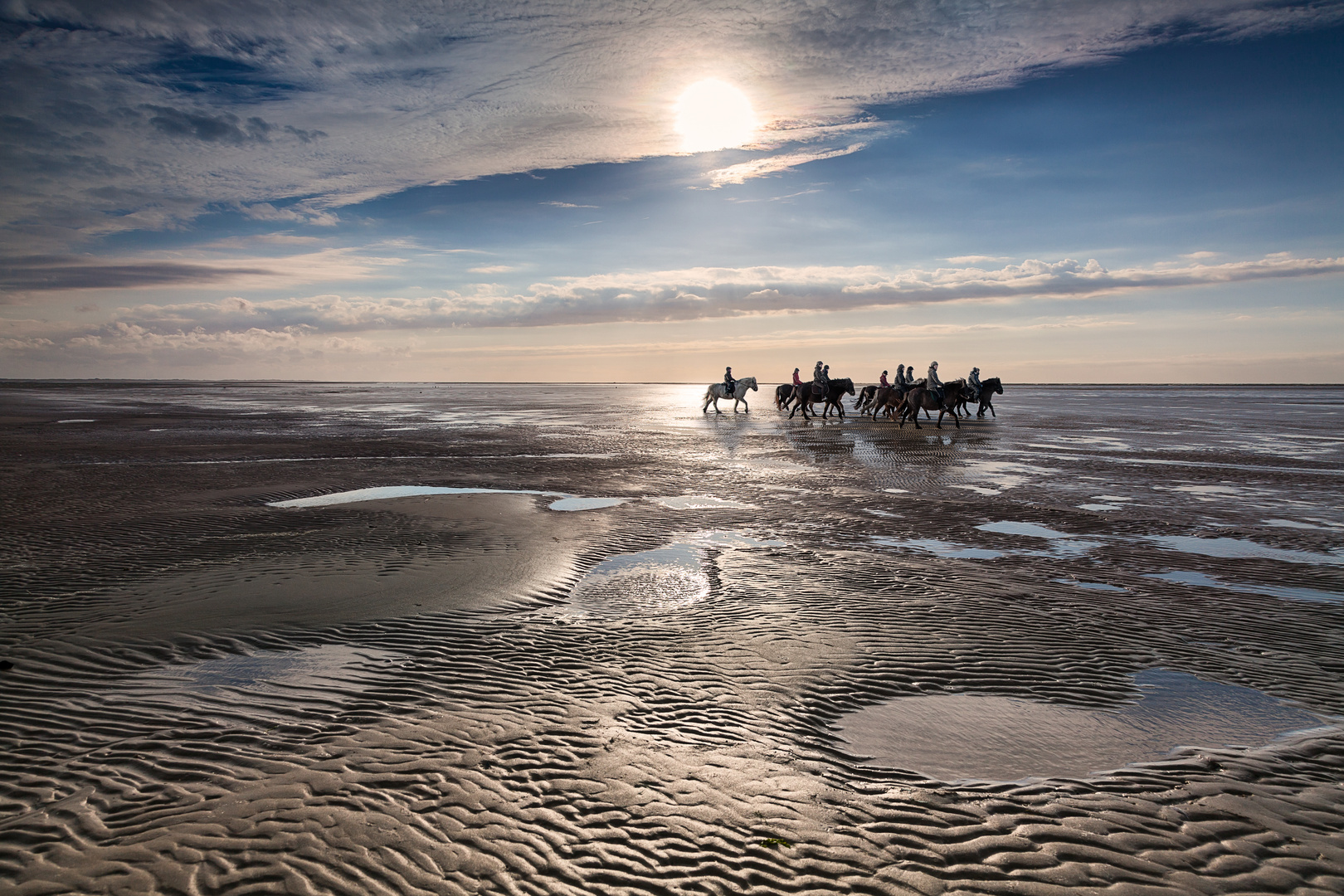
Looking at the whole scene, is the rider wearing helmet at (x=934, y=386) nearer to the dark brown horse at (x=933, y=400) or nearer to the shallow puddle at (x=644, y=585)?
the dark brown horse at (x=933, y=400)

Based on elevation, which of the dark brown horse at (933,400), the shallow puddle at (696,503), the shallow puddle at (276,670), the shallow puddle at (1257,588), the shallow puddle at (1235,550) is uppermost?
the dark brown horse at (933,400)

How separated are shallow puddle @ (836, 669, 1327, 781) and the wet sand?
0.10ft

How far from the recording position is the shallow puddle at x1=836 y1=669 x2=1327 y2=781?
4336mm

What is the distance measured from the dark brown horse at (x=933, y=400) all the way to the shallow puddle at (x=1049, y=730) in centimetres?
2458

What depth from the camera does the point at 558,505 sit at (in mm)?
13281

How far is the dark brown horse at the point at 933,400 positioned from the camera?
28859 mm

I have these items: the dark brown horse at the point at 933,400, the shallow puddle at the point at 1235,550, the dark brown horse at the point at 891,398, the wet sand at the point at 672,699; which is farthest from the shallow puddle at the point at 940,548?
the dark brown horse at the point at 891,398

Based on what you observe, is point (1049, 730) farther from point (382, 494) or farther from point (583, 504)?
point (382, 494)

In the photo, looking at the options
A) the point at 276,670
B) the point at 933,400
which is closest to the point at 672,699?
the point at 276,670

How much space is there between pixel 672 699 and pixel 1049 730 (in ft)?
8.91

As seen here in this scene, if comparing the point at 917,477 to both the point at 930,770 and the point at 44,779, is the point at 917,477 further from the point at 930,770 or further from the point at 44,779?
the point at 44,779

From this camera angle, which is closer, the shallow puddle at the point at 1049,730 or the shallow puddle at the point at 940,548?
the shallow puddle at the point at 1049,730

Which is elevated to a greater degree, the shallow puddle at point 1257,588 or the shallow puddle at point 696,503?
the shallow puddle at point 696,503

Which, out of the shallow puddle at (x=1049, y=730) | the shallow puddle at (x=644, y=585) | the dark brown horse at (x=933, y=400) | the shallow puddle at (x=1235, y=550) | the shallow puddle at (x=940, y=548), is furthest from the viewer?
the dark brown horse at (x=933, y=400)
